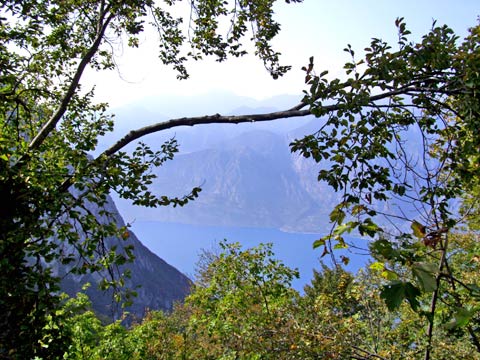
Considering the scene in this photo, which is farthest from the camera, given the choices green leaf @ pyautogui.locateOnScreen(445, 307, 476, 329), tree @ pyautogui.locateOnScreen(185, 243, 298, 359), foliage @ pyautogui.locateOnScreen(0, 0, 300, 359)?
tree @ pyautogui.locateOnScreen(185, 243, 298, 359)

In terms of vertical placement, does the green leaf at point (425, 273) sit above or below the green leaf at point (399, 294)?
above

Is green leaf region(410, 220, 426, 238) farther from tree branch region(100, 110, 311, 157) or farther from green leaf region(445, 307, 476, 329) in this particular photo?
tree branch region(100, 110, 311, 157)

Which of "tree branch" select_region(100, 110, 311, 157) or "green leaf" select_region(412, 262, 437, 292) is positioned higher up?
"tree branch" select_region(100, 110, 311, 157)

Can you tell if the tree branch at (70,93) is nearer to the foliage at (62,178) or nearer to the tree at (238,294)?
the foliage at (62,178)

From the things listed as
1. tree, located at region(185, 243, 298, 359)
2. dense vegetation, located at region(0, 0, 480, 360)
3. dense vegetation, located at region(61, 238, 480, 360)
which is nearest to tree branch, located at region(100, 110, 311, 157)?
dense vegetation, located at region(0, 0, 480, 360)

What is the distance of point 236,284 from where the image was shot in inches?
534

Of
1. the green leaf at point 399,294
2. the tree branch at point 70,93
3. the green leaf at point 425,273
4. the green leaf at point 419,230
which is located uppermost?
the tree branch at point 70,93

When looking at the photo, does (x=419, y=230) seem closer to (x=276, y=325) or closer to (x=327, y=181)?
(x=327, y=181)

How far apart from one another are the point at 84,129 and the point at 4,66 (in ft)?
9.00

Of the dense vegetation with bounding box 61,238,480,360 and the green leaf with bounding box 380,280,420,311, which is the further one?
the dense vegetation with bounding box 61,238,480,360

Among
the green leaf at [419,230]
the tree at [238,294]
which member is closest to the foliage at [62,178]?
the green leaf at [419,230]

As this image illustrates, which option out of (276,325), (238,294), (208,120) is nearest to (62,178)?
(208,120)

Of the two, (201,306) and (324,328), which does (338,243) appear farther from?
(201,306)

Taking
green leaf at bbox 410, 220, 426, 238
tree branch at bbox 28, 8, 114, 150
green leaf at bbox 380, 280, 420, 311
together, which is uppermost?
tree branch at bbox 28, 8, 114, 150
